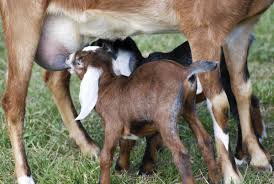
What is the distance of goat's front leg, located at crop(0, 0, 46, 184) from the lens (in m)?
5.47

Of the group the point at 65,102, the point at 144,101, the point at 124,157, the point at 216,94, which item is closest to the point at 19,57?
the point at 65,102

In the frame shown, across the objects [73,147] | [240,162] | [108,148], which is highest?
[108,148]

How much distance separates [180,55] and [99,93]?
3.29 feet

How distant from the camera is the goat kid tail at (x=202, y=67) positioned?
185 inches

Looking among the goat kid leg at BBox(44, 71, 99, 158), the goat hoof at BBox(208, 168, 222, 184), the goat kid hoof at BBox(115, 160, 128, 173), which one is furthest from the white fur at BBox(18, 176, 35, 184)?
the goat hoof at BBox(208, 168, 222, 184)

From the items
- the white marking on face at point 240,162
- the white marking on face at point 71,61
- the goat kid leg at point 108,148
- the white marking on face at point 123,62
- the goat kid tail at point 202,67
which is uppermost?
the goat kid tail at point 202,67

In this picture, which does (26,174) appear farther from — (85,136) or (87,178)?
(85,136)

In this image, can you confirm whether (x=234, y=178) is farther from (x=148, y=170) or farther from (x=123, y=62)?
(x=123, y=62)

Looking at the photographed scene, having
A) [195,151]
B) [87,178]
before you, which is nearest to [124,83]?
[87,178]

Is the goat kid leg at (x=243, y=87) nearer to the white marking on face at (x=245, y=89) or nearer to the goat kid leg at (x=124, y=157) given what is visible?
the white marking on face at (x=245, y=89)

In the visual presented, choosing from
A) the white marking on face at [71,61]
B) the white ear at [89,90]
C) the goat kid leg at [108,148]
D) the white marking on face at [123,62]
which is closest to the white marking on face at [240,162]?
the white marking on face at [123,62]

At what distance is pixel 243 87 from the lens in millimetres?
5773

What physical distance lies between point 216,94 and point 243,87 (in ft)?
1.99

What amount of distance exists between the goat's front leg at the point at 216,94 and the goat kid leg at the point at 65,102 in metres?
1.32
